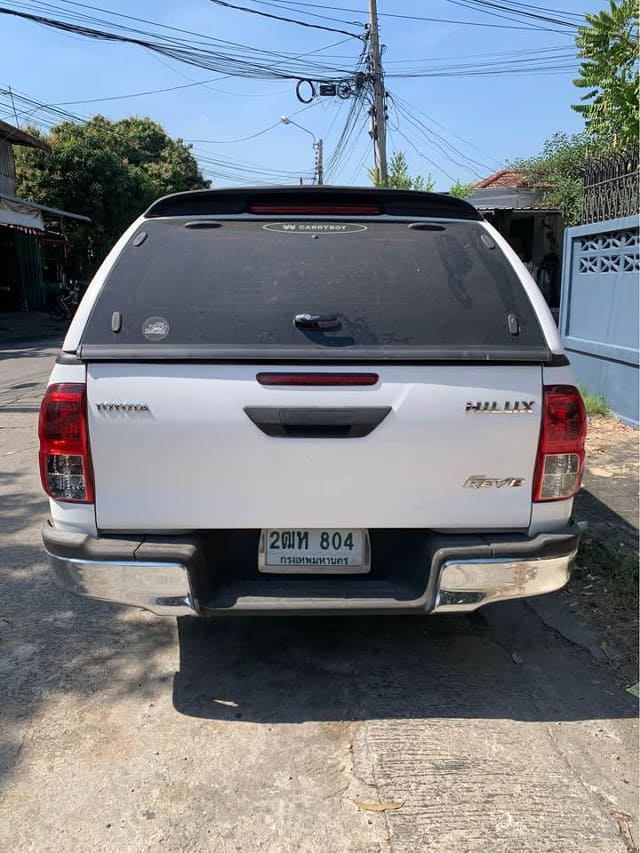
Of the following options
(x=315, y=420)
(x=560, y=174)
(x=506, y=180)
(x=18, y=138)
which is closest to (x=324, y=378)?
(x=315, y=420)

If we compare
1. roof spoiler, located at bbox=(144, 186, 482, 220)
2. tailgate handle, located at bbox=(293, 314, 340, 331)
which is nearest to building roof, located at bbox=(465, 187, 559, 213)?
A: roof spoiler, located at bbox=(144, 186, 482, 220)

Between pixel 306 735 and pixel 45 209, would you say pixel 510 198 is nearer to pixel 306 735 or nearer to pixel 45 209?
pixel 45 209

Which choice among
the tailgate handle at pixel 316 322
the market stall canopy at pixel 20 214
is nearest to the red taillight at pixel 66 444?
the tailgate handle at pixel 316 322

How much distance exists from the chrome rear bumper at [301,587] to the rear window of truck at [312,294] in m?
0.69

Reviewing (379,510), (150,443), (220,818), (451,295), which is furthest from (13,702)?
(451,295)

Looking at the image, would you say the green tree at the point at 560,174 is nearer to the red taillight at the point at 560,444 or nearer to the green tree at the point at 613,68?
the green tree at the point at 613,68

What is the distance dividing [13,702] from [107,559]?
905 millimetres

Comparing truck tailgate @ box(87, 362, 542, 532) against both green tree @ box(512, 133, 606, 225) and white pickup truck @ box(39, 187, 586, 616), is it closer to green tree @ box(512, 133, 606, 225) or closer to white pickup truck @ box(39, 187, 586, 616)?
white pickup truck @ box(39, 187, 586, 616)

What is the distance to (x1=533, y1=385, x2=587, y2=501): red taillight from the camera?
250 cm

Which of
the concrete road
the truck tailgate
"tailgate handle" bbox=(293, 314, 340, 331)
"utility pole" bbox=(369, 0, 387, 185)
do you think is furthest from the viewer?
"utility pole" bbox=(369, 0, 387, 185)

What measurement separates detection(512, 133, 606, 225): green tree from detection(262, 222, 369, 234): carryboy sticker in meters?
14.6

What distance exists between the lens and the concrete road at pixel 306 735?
2248 mm

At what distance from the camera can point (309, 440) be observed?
2.47 metres

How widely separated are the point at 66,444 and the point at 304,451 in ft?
2.76
